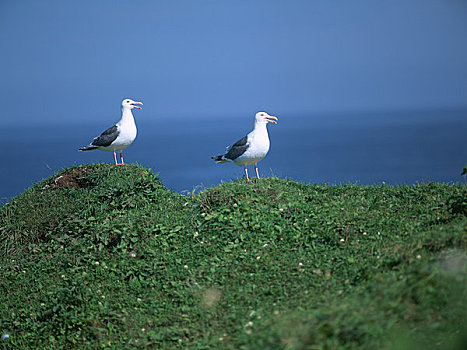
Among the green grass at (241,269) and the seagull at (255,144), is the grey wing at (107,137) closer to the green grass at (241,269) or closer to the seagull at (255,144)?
the green grass at (241,269)

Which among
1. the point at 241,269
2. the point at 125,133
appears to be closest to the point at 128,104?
the point at 125,133

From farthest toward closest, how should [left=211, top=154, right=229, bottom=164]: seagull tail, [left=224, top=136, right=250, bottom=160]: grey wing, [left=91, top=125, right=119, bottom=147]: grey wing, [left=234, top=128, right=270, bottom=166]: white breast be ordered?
[left=91, top=125, right=119, bottom=147]: grey wing, [left=211, top=154, right=229, bottom=164]: seagull tail, [left=224, top=136, right=250, bottom=160]: grey wing, [left=234, top=128, right=270, bottom=166]: white breast

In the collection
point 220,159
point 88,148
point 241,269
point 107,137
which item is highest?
point 107,137

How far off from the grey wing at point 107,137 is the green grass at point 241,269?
1.98 metres

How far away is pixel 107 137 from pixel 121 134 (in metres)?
0.40

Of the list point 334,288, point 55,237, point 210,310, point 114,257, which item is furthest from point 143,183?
point 334,288

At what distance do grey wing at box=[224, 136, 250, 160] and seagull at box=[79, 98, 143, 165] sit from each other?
324cm

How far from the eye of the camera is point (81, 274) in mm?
7680

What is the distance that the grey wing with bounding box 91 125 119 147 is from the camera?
12.1 meters

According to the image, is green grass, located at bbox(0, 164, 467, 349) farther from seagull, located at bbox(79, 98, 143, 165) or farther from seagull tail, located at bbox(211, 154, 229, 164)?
seagull, located at bbox(79, 98, 143, 165)

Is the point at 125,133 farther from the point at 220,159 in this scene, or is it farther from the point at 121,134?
the point at 220,159

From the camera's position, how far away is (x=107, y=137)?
480 inches

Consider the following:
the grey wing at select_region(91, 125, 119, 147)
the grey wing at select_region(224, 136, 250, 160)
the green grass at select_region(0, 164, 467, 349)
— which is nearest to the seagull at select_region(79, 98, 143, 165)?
the grey wing at select_region(91, 125, 119, 147)

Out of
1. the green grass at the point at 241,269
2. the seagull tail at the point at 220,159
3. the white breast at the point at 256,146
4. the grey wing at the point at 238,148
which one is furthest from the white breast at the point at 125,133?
the white breast at the point at 256,146
